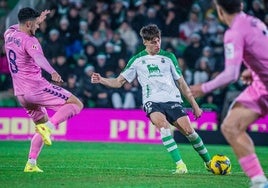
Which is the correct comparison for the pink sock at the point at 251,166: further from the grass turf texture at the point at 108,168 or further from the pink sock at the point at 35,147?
the pink sock at the point at 35,147

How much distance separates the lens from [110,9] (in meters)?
24.1

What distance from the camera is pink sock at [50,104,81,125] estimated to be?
11.7 meters

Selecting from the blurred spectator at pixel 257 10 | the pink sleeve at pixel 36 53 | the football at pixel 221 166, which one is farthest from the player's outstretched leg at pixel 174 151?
the blurred spectator at pixel 257 10

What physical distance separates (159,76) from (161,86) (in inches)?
6.9

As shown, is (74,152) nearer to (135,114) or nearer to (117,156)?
(117,156)

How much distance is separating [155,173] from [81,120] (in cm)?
914

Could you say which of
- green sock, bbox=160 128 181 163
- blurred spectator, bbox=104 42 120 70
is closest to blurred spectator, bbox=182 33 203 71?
blurred spectator, bbox=104 42 120 70

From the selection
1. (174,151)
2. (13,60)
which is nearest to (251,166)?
(174,151)

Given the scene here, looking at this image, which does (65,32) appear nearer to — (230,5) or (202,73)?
(202,73)

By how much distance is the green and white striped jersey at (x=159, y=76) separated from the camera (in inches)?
476

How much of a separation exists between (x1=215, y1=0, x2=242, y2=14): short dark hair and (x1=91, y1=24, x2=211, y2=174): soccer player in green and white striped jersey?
9.93 ft

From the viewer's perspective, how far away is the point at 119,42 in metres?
22.6

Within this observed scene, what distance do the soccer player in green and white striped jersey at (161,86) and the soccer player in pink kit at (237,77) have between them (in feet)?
9.32

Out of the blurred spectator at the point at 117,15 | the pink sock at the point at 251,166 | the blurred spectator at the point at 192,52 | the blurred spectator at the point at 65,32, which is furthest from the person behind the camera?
the blurred spectator at the point at 117,15
